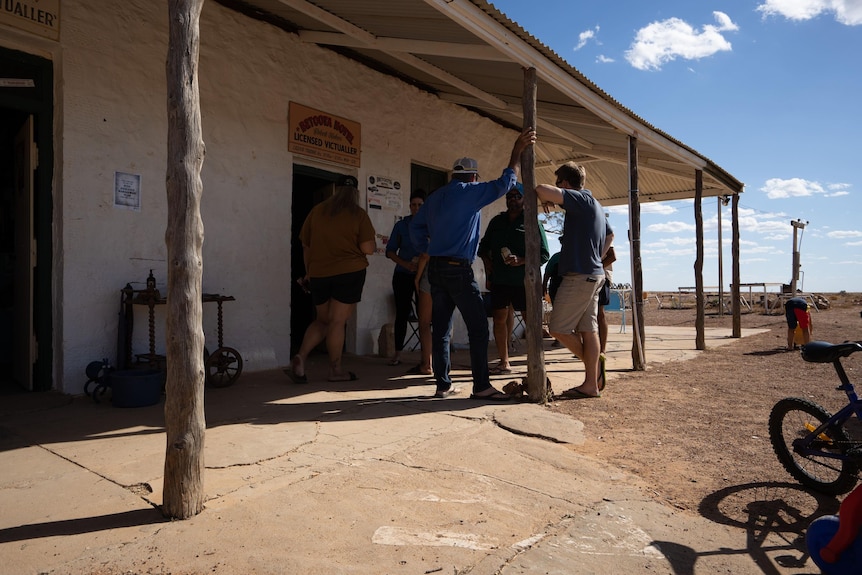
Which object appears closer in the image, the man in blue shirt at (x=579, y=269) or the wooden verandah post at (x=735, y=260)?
the man in blue shirt at (x=579, y=269)

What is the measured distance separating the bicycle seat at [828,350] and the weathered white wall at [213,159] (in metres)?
4.82

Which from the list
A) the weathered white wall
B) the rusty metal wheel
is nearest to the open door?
the weathered white wall

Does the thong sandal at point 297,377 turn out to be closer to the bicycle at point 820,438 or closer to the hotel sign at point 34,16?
the hotel sign at point 34,16

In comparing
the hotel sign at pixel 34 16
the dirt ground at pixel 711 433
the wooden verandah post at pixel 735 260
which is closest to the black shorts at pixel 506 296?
the dirt ground at pixel 711 433

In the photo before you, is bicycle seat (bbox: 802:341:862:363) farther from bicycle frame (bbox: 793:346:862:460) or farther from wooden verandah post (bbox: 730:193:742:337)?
wooden verandah post (bbox: 730:193:742:337)

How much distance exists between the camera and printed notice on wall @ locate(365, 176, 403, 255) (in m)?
7.41

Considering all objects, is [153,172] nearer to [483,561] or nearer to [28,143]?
[28,143]

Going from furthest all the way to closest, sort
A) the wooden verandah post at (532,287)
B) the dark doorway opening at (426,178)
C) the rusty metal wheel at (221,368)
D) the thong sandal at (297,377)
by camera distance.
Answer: the dark doorway opening at (426,178) → the thong sandal at (297,377) → the rusty metal wheel at (221,368) → the wooden verandah post at (532,287)

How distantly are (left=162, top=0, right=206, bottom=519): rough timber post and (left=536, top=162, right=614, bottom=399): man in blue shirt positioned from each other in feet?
9.52

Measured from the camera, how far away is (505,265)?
5770 millimetres

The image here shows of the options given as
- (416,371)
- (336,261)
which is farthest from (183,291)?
(416,371)

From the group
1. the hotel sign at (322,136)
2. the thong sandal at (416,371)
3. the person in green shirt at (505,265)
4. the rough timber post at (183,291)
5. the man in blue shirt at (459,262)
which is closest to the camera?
the rough timber post at (183,291)

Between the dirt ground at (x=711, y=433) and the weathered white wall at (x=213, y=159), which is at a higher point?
the weathered white wall at (x=213, y=159)

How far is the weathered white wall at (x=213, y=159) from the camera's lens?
4645 mm
